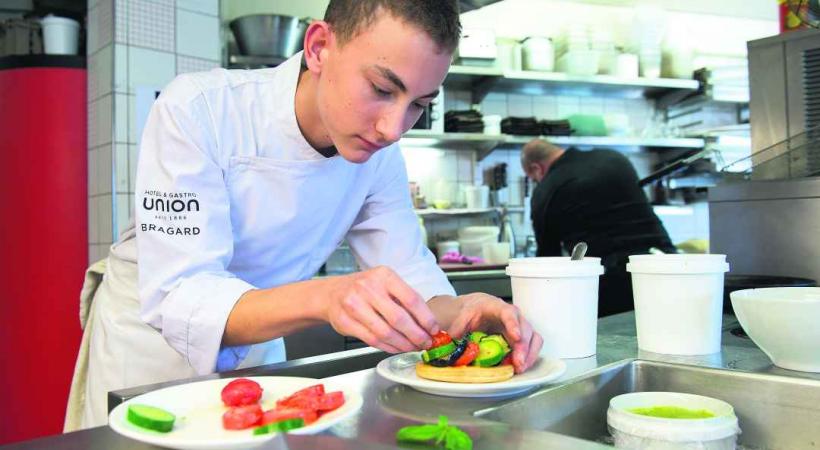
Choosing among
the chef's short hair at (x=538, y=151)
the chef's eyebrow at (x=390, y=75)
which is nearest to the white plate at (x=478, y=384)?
the chef's eyebrow at (x=390, y=75)

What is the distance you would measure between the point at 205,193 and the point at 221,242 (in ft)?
0.33

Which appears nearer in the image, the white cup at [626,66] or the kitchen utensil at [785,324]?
the kitchen utensil at [785,324]

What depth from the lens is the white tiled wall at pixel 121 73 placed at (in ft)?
10.6

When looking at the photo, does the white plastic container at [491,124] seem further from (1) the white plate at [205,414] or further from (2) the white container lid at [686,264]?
(1) the white plate at [205,414]

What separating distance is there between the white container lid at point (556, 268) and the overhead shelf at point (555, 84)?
3145mm

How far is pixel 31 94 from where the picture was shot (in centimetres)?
330

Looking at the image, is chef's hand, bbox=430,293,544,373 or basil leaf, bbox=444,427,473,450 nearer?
basil leaf, bbox=444,427,473,450

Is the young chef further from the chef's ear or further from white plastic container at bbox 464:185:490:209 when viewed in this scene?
white plastic container at bbox 464:185:490:209

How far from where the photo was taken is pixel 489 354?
0.99m

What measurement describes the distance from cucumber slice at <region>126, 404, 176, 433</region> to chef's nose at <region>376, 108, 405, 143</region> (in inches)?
24.0

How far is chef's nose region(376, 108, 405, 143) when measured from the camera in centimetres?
114

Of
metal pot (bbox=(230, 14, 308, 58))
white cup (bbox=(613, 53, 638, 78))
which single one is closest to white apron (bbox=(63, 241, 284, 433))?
metal pot (bbox=(230, 14, 308, 58))

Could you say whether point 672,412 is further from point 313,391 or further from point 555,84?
point 555,84

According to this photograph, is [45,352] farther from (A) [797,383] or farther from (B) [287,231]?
(A) [797,383]
